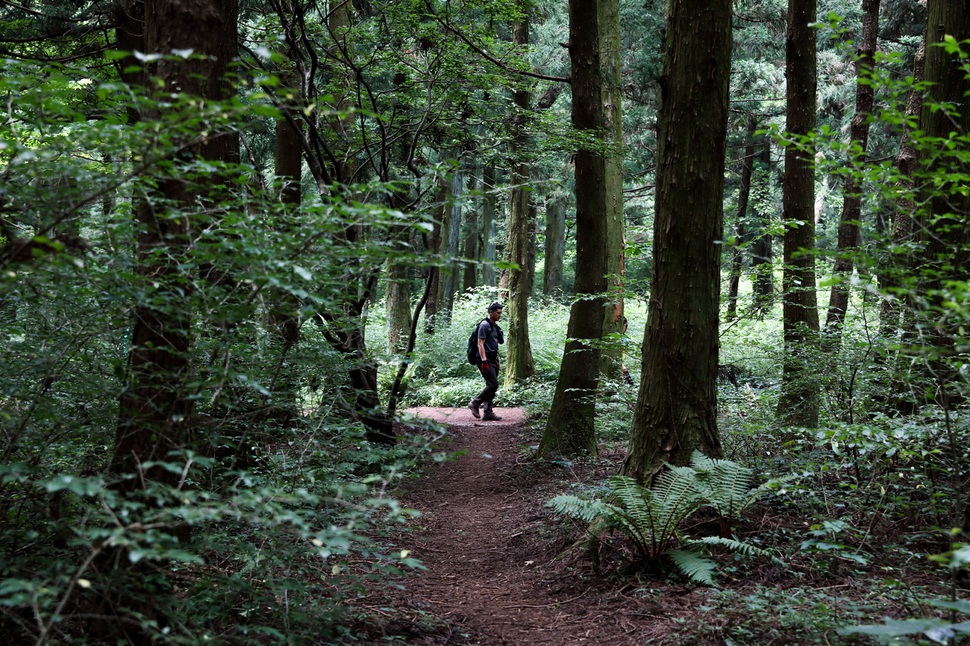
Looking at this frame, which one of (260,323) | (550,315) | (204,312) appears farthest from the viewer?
Answer: (550,315)

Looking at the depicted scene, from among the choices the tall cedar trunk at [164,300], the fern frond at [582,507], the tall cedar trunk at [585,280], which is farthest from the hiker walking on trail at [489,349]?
the tall cedar trunk at [164,300]

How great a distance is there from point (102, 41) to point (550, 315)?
1540 centimetres

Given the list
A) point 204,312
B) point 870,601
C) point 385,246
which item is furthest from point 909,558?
point 204,312

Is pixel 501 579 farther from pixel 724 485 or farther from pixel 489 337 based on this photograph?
pixel 489 337

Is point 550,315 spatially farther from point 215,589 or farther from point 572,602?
point 215,589

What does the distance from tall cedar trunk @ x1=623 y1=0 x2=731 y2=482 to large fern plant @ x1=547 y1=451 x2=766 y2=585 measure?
523 millimetres

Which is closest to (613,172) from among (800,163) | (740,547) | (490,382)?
(800,163)

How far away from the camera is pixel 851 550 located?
426cm

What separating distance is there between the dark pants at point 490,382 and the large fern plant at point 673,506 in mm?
7927

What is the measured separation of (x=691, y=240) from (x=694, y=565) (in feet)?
7.93

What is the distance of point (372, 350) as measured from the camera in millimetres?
4660

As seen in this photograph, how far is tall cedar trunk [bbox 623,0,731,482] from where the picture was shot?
5.14m

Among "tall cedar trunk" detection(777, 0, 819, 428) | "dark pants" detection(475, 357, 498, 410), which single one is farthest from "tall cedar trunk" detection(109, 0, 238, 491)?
"dark pants" detection(475, 357, 498, 410)

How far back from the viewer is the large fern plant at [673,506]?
441 centimetres
